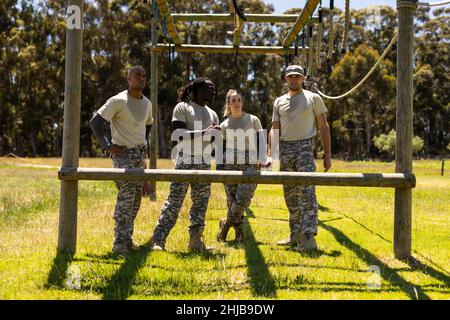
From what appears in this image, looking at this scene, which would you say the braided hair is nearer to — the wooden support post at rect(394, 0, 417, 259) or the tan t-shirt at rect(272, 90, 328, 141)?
the tan t-shirt at rect(272, 90, 328, 141)

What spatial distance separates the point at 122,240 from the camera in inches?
194

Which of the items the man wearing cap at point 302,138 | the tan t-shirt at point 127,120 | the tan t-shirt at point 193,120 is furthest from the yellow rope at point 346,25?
the tan t-shirt at point 127,120

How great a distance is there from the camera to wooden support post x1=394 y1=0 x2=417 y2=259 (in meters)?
4.69

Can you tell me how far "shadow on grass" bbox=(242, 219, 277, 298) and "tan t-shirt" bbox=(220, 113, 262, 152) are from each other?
1.04 m

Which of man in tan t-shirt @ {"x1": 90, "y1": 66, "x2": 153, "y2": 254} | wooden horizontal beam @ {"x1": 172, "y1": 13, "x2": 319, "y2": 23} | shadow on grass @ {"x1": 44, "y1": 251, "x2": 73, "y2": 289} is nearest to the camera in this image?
shadow on grass @ {"x1": 44, "y1": 251, "x2": 73, "y2": 289}

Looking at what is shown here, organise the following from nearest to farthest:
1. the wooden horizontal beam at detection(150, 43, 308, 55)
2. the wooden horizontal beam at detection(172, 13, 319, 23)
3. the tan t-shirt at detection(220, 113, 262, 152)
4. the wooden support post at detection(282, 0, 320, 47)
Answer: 1. the tan t-shirt at detection(220, 113, 262, 152)
2. the wooden support post at detection(282, 0, 320, 47)
3. the wooden horizontal beam at detection(172, 13, 319, 23)
4. the wooden horizontal beam at detection(150, 43, 308, 55)

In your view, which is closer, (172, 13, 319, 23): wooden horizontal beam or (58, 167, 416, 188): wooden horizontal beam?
(58, 167, 416, 188): wooden horizontal beam

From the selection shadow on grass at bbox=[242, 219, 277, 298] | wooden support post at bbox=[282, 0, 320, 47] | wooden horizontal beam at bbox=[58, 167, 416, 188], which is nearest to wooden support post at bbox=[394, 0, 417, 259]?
wooden horizontal beam at bbox=[58, 167, 416, 188]

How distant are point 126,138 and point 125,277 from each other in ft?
4.95

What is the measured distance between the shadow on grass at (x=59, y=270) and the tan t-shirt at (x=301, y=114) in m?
2.43

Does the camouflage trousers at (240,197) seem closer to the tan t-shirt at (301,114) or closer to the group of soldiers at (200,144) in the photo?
the group of soldiers at (200,144)

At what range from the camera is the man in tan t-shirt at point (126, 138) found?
488 centimetres

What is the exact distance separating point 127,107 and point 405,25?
8.69ft
